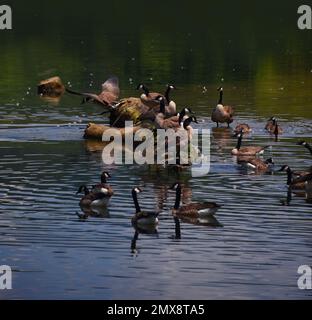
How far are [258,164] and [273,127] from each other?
882 cm

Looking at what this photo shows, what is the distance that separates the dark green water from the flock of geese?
49 cm

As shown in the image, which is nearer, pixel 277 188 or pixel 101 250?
pixel 101 250

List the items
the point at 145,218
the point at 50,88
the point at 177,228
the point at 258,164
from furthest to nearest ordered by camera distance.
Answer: the point at 50,88
the point at 258,164
the point at 177,228
the point at 145,218

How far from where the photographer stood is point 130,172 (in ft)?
140

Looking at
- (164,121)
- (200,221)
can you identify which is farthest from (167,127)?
(200,221)

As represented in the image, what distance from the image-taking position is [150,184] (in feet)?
133

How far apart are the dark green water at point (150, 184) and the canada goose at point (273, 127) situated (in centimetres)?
50

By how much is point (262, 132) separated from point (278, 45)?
45.2 m

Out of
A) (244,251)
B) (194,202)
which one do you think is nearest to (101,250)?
(244,251)

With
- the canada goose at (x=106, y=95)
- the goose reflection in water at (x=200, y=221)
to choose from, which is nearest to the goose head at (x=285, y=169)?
the goose reflection in water at (x=200, y=221)

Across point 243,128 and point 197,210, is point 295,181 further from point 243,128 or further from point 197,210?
point 243,128

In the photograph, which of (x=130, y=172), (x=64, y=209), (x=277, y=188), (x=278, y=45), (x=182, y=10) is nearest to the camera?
(x=64, y=209)

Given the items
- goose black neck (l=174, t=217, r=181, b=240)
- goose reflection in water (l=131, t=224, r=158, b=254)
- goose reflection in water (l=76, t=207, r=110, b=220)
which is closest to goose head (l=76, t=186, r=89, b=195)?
goose reflection in water (l=76, t=207, r=110, b=220)

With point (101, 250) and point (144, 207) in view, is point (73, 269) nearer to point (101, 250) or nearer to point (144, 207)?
point (101, 250)
